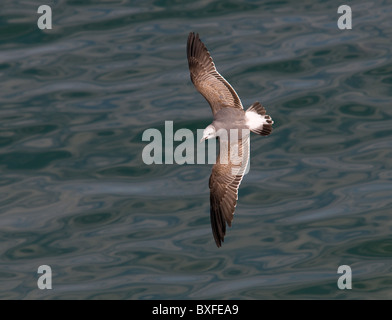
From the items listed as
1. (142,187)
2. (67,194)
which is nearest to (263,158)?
(142,187)

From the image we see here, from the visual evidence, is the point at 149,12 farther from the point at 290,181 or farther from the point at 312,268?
the point at 312,268

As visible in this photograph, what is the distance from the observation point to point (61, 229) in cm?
1458

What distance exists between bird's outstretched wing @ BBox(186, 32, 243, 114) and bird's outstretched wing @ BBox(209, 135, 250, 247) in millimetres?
598

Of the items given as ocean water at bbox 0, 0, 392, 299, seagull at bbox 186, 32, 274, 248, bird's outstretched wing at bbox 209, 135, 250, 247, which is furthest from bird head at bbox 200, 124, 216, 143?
ocean water at bbox 0, 0, 392, 299

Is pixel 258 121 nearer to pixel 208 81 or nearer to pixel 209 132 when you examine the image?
pixel 209 132

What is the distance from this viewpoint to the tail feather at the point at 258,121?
12406 millimetres

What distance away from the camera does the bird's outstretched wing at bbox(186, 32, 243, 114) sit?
1321 cm

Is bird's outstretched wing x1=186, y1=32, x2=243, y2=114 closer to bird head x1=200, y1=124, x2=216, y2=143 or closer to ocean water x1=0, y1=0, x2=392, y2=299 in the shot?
bird head x1=200, y1=124, x2=216, y2=143

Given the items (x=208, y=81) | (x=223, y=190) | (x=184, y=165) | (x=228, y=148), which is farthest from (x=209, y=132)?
(x=184, y=165)

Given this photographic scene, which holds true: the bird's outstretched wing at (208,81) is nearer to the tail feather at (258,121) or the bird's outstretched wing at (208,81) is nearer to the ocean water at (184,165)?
the tail feather at (258,121)

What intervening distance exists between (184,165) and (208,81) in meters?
2.20

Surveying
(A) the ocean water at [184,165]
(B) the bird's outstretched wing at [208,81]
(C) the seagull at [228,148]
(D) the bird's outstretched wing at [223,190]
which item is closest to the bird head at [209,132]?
(C) the seagull at [228,148]

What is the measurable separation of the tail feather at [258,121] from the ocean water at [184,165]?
2.31 m

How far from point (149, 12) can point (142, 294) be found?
6.35 metres
